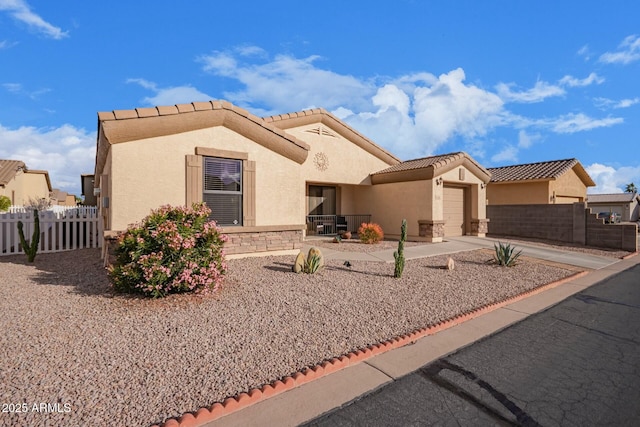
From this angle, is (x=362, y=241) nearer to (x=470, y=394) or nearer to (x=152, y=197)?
(x=152, y=197)

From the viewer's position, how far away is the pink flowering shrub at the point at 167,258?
526cm

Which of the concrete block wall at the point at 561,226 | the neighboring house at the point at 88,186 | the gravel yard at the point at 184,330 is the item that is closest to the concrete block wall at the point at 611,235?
the concrete block wall at the point at 561,226

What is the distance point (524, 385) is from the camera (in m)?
3.29

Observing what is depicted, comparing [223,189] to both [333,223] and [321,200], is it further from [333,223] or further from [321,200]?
[333,223]

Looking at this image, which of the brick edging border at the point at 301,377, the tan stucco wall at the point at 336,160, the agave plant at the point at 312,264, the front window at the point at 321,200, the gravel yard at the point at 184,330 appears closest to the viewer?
the brick edging border at the point at 301,377

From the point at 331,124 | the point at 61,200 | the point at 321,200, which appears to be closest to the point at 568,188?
the point at 321,200

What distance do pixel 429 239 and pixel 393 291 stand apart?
808 centimetres

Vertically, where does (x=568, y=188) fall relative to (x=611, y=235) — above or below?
above

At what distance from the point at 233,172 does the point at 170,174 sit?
64.1 inches

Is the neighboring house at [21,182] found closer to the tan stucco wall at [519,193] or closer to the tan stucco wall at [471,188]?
the tan stucco wall at [471,188]

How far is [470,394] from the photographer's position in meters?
3.12

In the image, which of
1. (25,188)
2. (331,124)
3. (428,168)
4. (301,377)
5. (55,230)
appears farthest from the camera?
(25,188)

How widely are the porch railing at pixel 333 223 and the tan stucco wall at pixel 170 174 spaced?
6.68 meters

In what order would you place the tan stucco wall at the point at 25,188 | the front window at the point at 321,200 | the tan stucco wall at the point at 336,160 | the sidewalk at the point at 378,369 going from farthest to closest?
1. the tan stucco wall at the point at 25,188
2. the front window at the point at 321,200
3. the tan stucco wall at the point at 336,160
4. the sidewalk at the point at 378,369
